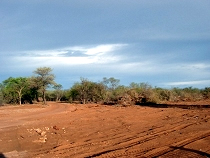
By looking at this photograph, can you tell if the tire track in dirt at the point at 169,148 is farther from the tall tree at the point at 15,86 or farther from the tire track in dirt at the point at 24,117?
the tall tree at the point at 15,86

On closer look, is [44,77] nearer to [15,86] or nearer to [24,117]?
[15,86]

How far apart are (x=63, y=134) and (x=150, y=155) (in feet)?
17.3

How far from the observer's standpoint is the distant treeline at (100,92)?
115 feet

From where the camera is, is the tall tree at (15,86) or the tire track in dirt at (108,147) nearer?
the tire track in dirt at (108,147)

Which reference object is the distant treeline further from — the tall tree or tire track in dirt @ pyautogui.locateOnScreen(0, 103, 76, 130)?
tire track in dirt @ pyautogui.locateOnScreen(0, 103, 76, 130)

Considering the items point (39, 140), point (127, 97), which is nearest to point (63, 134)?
point (39, 140)

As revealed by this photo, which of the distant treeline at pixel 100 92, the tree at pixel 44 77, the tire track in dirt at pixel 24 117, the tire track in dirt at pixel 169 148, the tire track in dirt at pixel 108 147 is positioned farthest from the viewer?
the tree at pixel 44 77

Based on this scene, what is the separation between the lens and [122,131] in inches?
437

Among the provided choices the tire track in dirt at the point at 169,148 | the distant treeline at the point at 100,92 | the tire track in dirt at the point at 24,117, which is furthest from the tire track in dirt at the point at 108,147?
the distant treeline at the point at 100,92

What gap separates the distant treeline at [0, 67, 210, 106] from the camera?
34906 mm

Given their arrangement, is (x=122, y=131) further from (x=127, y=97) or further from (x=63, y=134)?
(x=127, y=97)

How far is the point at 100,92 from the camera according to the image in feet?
155

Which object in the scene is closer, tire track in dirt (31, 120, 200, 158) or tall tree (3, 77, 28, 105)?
tire track in dirt (31, 120, 200, 158)

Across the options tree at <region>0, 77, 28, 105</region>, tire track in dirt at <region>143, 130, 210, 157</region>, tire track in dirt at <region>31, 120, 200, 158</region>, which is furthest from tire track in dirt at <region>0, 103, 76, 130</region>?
tree at <region>0, 77, 28, 105</region>
